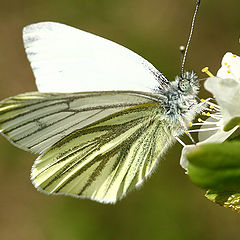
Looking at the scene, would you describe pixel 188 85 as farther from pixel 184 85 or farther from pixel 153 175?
pixel 153 175

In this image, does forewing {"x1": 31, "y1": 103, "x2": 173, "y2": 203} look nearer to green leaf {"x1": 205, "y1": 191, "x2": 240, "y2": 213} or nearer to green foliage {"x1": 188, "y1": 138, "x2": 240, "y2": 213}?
green leaf {"x1": 205, "y1": 191, "x2": 240, "y2": 213}

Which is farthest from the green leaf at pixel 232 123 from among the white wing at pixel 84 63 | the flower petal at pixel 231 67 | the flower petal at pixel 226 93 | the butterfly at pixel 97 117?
the white wing at pixel 84 63

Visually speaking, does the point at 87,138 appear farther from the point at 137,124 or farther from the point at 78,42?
the point at 78,42

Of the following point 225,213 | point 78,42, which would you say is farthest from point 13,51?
point 78,42

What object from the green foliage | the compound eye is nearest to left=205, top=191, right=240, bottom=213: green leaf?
the green foliage

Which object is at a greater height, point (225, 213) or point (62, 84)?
point (62, 84)

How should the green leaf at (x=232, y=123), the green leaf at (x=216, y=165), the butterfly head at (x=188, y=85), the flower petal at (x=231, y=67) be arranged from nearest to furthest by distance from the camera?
the green leaf at (x=216, y=165), the green leaf at (x=232, y=123), the flower petal at (x=231, y=67), the butterfly head at (x=188, y=85)

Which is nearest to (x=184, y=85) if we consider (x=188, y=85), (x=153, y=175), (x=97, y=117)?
(x=188, y=85)

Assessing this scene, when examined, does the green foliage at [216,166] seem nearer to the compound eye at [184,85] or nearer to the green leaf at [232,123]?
the green leaf at [232,123]
